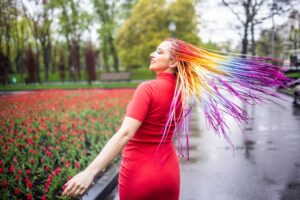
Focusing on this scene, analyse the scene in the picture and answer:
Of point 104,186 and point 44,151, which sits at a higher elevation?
point 44,151

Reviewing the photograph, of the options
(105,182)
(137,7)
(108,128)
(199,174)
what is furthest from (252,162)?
(137,7)

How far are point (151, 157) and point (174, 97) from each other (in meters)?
0.43

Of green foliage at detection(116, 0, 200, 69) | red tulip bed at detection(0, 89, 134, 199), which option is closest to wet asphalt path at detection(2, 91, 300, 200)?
red tulip bed at detection(0, 89, 134, 199)

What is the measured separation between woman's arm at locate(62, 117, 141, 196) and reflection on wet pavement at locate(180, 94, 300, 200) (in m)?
1.40

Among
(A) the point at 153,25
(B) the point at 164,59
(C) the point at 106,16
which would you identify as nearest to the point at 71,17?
(C) the point at 106,16

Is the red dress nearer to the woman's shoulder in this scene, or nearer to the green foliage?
the woman's shoulder

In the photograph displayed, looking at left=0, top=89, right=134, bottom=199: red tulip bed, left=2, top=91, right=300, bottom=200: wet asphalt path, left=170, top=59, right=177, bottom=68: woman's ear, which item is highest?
left=170, top=59, right=177, bottom=68: woman's ear

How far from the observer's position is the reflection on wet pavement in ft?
15.3

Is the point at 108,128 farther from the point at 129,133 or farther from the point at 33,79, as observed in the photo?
the point at 33,79

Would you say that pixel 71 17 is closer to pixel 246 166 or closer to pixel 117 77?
pixel 117 77

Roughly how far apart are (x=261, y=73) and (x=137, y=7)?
37.0m

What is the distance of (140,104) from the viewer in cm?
178

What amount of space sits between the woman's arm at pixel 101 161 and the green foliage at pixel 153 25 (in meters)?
34.6

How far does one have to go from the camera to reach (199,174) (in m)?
5.51
